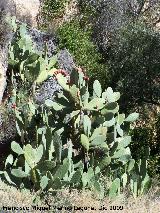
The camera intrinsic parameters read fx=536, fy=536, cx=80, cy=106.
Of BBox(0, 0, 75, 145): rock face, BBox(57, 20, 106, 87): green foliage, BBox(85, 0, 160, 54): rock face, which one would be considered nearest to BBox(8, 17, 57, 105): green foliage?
BBox(0, 0, 75, 145): rock face

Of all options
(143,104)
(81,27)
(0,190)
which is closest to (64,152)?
(0,190)

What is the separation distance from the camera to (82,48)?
16375 millimetres

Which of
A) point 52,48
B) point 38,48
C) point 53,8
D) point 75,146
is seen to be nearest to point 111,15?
point 53,8

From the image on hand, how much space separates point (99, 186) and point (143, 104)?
5.45 metres

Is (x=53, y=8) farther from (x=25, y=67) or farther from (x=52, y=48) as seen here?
(x=25, y=67)

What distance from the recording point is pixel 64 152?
9148 millimetres

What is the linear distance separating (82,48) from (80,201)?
350 inches

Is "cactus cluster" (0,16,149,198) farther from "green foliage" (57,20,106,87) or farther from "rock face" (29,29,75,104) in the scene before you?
"green foliage" (57,20,106,87)

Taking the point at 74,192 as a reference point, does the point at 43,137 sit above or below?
above

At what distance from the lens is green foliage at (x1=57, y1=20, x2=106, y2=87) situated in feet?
51.6

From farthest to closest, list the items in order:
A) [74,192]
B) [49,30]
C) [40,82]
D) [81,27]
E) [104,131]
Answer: [81,27] → [49,30] → [40,82] → [104,131] → [74,192]

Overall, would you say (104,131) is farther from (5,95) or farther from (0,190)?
(5,95)

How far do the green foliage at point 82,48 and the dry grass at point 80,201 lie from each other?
22.7 ft

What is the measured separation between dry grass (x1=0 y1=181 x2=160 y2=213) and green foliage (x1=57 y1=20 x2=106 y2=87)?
693 cm
